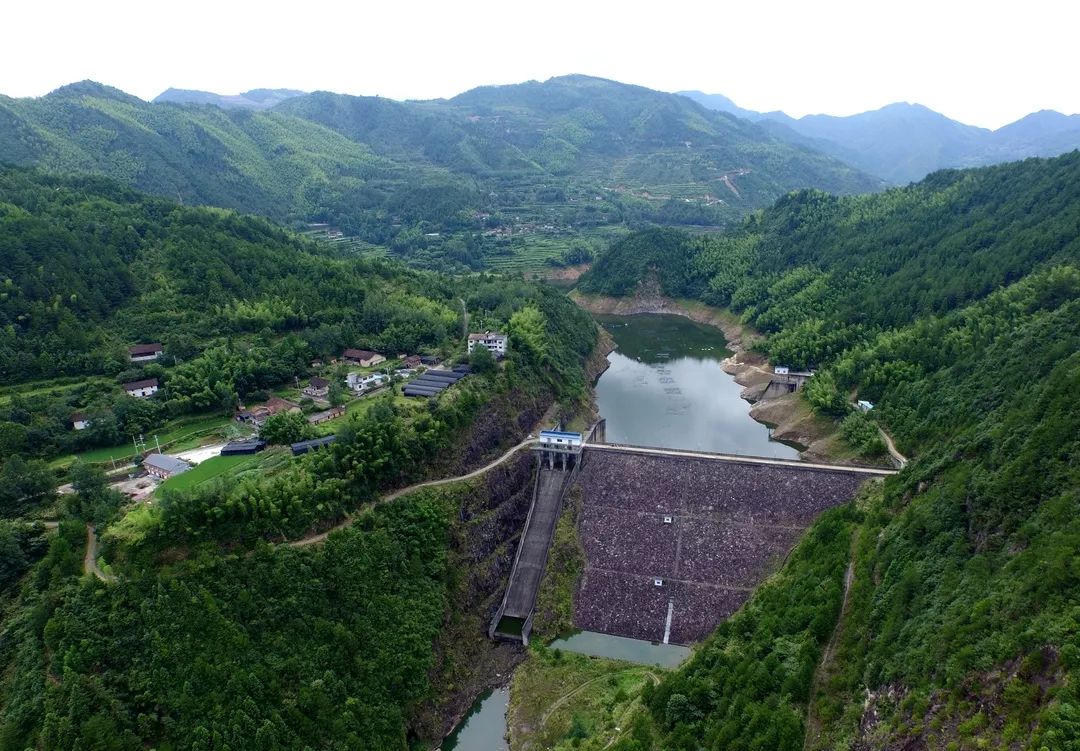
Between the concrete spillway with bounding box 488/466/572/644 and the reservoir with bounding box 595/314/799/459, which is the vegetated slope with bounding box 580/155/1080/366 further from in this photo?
the concrete spillway with bounding box 488/466/572/644

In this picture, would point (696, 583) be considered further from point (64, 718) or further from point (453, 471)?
point (64, 718)

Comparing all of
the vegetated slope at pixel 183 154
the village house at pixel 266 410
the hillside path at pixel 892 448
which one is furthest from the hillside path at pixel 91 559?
the vegetated slope at pixel 183 154

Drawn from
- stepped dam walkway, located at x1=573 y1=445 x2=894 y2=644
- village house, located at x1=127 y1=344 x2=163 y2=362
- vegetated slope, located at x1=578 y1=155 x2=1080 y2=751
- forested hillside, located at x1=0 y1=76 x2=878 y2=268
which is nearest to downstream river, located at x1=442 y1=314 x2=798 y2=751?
stepped dam walkway, located at x1=573 y1=445 x2=894 y2=644

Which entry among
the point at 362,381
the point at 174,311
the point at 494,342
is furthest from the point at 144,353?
the point at 494,342

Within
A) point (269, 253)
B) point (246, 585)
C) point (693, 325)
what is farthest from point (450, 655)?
point (693, 325)

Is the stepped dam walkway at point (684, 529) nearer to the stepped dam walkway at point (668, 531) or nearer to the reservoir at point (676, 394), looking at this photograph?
the stepped dam walkway at point (668, 531)

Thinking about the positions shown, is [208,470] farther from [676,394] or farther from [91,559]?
[676,394]
